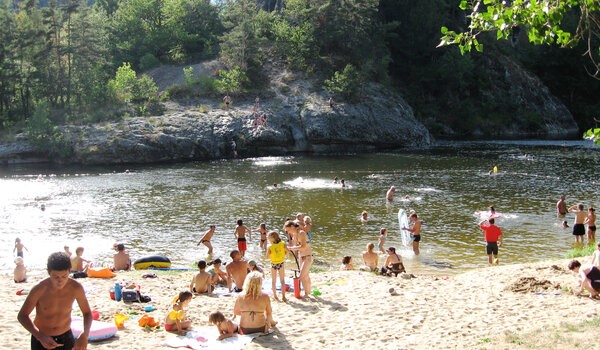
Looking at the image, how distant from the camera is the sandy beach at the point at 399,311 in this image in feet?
34.7

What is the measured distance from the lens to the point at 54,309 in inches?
273

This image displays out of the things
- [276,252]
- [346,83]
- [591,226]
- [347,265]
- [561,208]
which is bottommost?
[347,265]

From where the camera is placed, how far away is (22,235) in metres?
24.7

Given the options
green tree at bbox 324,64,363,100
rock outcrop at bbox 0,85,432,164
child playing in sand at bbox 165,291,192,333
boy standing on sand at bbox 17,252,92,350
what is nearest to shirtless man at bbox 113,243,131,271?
child playing in sand at bbox 165,291,192,333

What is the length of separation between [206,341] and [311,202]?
71.3 feet

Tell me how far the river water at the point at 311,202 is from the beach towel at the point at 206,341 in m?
8.73

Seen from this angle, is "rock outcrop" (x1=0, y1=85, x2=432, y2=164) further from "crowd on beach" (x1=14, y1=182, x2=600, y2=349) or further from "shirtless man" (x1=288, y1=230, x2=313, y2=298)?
"shirtless man" (x1=288, y1=230, x2=313, y2=298)

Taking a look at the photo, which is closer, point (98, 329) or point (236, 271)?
point (98, 329)

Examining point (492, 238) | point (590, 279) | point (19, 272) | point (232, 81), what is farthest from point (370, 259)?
point (232, 81)

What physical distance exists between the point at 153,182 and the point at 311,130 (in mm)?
21000

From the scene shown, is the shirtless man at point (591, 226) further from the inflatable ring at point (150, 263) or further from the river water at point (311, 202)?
the inflatable ring at point (150, 263)

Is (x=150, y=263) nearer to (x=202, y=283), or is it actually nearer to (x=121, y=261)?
(x=121, y=261)

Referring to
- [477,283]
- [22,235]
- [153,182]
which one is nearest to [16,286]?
[22,235]

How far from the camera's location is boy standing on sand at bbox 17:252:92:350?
6.76 metres
